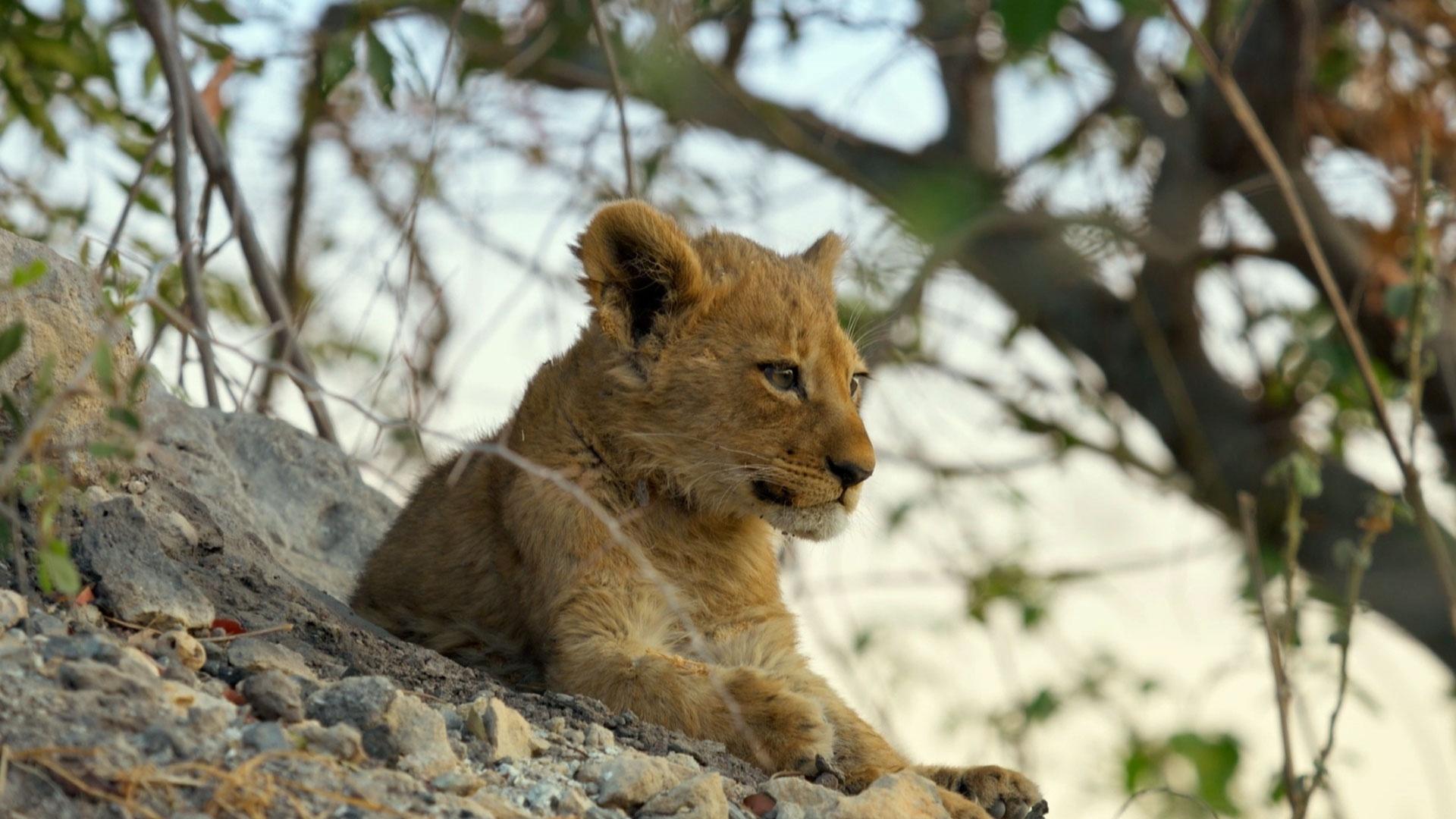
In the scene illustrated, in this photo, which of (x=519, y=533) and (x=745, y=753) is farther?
(x=519, y=533)

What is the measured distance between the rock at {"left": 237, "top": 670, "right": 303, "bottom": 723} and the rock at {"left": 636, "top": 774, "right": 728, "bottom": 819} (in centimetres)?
61

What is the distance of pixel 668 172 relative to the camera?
25.3ft

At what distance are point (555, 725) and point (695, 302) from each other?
1187mm

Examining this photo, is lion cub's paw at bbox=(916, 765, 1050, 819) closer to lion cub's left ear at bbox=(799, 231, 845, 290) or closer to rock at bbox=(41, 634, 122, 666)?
lion cub's left ear at bbox=(799, 231, 845, 290)

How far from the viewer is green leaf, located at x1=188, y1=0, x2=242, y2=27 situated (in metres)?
5.57

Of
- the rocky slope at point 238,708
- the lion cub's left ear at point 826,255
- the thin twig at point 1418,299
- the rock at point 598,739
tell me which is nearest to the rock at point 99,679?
the rocky slope at point 238,708

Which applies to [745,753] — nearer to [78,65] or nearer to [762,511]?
[762,511]

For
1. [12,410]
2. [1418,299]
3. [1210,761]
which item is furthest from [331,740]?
[1210,761]

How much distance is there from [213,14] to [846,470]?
9.83 ft

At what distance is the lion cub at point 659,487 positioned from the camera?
3674mm

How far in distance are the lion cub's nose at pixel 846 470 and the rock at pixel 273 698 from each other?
145 centimetres

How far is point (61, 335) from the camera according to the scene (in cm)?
335

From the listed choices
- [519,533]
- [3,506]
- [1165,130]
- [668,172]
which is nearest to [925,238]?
[668,172]

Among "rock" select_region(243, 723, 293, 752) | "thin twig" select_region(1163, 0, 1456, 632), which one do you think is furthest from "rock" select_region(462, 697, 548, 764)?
"thin twig" select_region(1163, 0, 1456, 632)
